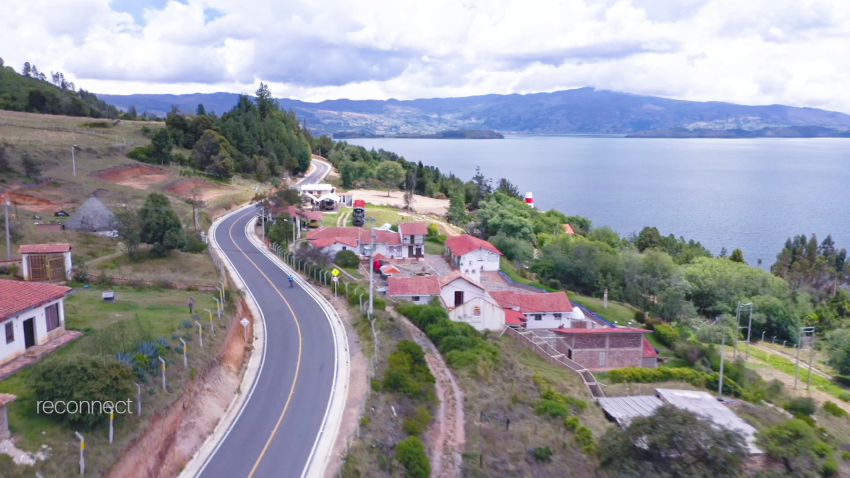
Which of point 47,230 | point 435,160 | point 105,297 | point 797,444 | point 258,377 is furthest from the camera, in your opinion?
point 435,160

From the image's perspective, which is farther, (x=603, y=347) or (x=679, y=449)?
(x=603, y=347)

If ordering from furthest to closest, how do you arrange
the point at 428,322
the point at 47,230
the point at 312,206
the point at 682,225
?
the point at 682,225 → the point at 312,206 → the point at 47,230 → the point at 428,322

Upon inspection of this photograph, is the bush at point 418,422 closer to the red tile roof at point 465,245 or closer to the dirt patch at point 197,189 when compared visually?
the red tile roof at point 465,245

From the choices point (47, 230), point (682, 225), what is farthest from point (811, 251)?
point (47, 230)

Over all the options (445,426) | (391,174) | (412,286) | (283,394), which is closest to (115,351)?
(283,394)

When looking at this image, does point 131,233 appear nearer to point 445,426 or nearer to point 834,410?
point 445,426

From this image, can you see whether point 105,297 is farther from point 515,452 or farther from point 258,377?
point 515,452

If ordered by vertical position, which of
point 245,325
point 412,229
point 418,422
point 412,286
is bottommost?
point 418,422
